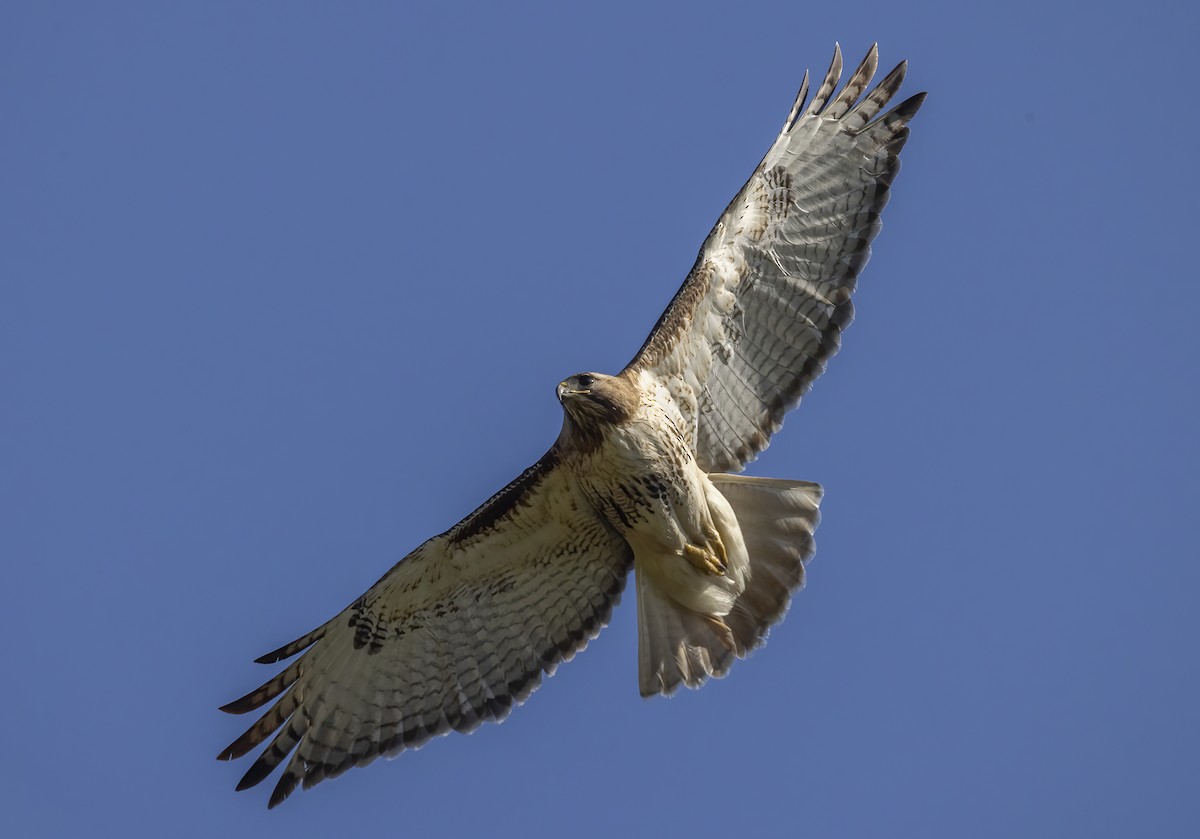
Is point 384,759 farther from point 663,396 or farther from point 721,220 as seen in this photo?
point 721,220

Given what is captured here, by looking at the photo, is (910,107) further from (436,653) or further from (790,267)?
(436,653)

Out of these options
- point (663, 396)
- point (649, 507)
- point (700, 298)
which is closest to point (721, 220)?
point (700, 298)

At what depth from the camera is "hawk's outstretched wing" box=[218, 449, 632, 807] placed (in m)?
8.81

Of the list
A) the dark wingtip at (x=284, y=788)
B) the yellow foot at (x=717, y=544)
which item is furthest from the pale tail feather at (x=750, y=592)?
the dark wingtip at (x=284, y=788)

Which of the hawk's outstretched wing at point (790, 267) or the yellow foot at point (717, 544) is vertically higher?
the hawk's outstretched wing at point (790, 267)

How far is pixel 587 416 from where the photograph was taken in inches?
320

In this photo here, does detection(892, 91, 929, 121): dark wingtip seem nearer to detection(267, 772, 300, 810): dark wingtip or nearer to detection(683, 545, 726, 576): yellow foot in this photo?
detection(683, 545, 726, 576): yellow foot

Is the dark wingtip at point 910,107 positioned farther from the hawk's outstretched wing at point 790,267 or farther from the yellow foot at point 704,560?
the yellow foot at point 704,560

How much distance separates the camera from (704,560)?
27.8 feet

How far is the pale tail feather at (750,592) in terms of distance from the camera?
8.68 m

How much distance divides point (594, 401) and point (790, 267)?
163 cm

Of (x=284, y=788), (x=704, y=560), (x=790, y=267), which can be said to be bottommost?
(x=704, y=560)

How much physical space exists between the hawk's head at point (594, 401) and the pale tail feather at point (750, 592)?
87cm

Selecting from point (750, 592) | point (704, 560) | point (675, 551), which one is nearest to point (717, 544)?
point (704, 560)
